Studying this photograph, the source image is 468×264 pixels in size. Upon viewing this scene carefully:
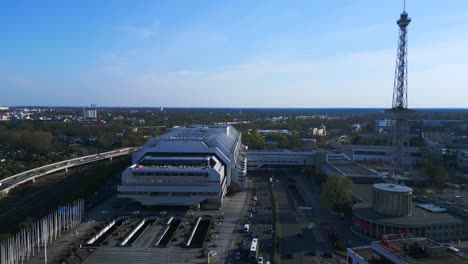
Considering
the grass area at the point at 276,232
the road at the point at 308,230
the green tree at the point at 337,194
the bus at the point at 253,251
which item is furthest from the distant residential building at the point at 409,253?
the green tree at the point at 337,194

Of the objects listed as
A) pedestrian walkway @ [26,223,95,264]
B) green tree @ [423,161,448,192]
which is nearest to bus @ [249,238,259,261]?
pedestrian walkway @ [26,223,95,264]

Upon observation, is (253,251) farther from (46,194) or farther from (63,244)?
(46,194)

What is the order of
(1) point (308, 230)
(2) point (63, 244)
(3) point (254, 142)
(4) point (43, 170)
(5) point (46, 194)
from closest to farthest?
(2) point (63, 244) → (1) point (308, 230) → (5) point (46, 194) → (4) point (43, 170) → (3) point (254, 142)

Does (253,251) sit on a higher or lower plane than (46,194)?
higher

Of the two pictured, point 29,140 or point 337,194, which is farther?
point 29,140

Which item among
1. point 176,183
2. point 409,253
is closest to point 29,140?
point 176,183

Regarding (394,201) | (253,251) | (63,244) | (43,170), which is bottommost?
(63,244)
